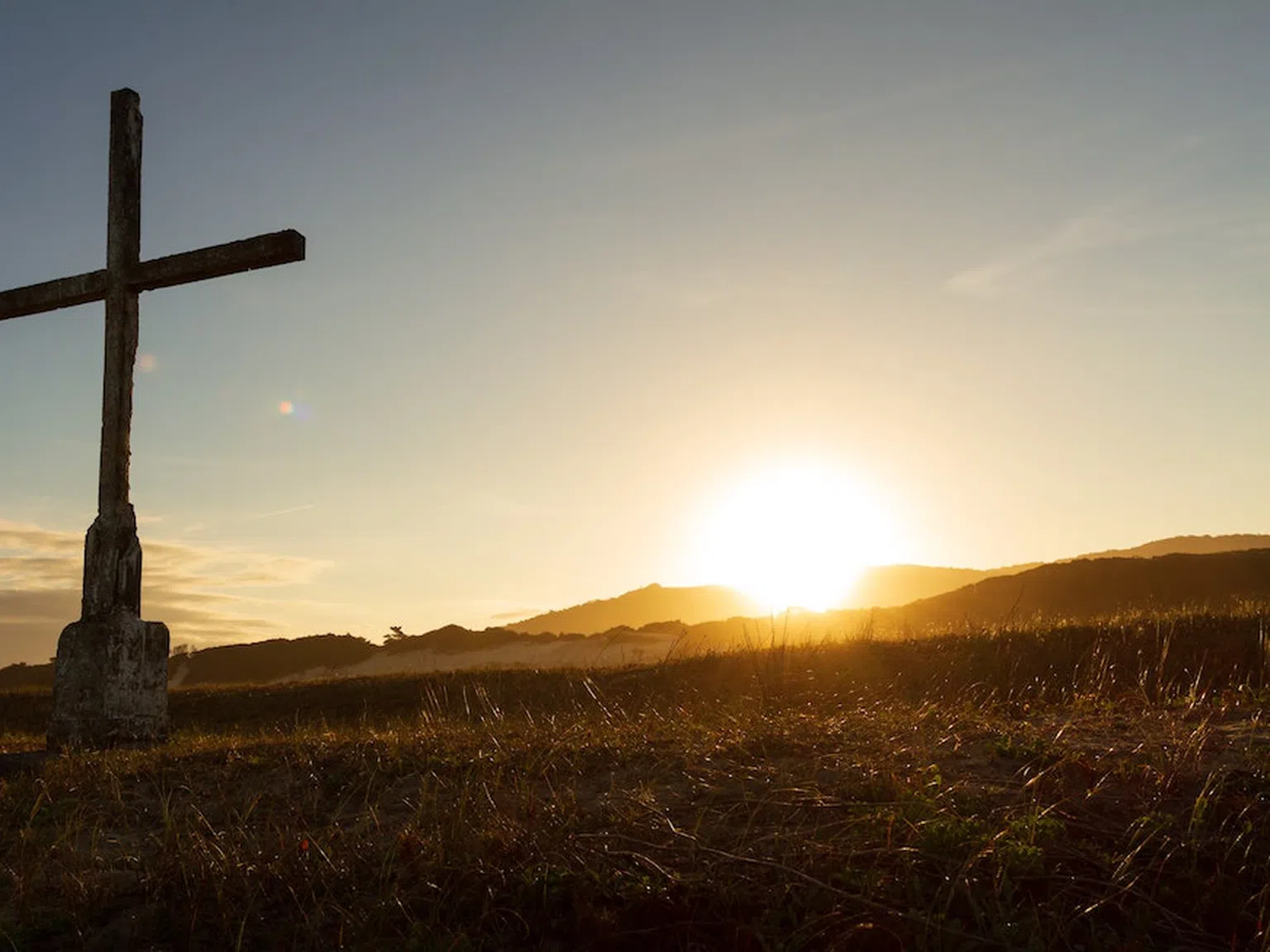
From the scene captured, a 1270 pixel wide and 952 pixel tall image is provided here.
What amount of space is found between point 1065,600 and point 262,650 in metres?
21.1

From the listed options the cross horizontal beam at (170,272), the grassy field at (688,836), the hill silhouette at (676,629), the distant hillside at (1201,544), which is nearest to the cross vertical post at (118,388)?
the cross horizontal beam at (170,272)

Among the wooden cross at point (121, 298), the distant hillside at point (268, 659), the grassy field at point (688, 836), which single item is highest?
the wooden cross at point (121, 298)

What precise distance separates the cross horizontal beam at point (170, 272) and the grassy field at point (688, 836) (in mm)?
4634

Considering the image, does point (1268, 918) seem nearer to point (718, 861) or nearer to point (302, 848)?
point (718, 861)

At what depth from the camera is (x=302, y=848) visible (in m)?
4.76

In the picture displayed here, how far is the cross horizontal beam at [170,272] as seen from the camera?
9.73 metres

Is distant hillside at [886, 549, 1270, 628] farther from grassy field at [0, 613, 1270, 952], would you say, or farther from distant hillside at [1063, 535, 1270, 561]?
distant hillside at [1063, 535, 1270, 561]

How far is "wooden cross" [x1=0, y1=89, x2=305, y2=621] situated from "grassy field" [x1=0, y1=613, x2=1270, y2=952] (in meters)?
2.70

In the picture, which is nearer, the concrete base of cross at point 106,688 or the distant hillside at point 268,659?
the concrete base of cross at point 106,688

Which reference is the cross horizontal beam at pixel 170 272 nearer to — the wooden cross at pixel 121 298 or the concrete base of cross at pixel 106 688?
the wooden cross at pixel 121 298

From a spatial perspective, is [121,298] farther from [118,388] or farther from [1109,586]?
[1109,586]

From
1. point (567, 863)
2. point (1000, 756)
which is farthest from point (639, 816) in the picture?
point (1000, 756)

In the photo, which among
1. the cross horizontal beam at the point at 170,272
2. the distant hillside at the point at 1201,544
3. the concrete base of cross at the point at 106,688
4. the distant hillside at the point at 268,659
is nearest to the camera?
the concrete base of cross at the point at 106,688

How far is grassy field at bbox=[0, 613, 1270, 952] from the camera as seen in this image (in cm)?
390
